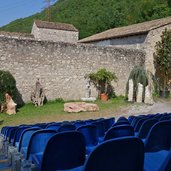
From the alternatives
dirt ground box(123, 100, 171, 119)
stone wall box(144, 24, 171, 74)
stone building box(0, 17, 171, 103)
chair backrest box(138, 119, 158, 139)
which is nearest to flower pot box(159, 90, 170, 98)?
stone wall box(144, 24, 171, 74)

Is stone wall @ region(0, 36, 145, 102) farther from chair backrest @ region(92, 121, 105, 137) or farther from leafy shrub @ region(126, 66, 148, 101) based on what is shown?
chair backrest @ region(92, 121, 105, 137)

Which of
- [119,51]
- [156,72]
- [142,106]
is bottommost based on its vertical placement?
[142,106]

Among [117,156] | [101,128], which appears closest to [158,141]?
[117,156]

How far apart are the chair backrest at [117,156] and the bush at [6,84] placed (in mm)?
11885

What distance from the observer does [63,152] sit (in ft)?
9.03

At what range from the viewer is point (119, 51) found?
709 inches

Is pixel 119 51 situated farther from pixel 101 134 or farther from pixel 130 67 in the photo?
pixel 101 134

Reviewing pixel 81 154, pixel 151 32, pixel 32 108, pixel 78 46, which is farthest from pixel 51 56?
pixel 81 154

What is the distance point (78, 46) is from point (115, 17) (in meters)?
26.4

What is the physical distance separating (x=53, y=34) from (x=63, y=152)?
98.6ft

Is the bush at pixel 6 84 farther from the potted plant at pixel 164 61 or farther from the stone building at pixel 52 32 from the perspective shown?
the stone building at pixel 52 32

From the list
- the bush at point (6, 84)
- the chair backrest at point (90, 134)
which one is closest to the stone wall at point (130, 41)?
the bush at point (6, 84)

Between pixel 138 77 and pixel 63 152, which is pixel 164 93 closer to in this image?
pixel 138 77

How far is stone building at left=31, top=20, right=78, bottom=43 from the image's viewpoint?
104ft
